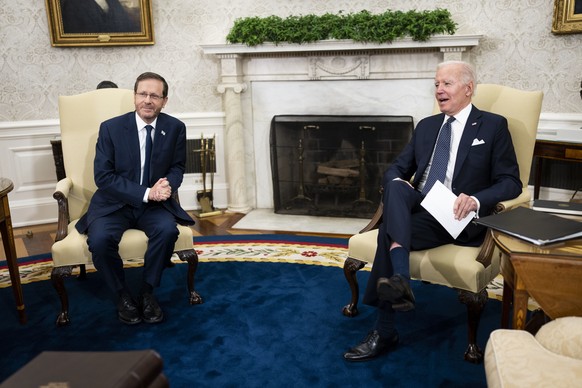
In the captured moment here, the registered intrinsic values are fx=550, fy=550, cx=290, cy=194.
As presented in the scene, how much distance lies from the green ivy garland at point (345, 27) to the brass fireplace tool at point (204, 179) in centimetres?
101

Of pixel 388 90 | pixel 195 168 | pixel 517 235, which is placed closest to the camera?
pixel 517 235

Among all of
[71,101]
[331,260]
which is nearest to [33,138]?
[71,101]

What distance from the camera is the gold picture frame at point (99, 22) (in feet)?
16.1

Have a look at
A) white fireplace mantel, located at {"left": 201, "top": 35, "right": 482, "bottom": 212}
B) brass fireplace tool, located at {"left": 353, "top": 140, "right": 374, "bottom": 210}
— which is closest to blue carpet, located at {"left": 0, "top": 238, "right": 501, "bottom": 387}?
brass fireplace tool, located at {"left": 353, "top": 140, "right": 374, "bottom": 210}

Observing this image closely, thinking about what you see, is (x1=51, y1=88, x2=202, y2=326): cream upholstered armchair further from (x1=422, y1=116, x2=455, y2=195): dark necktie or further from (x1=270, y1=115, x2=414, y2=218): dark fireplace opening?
A: (x1=270, y1=115, x2=414, y2=218): dark fireplace opening

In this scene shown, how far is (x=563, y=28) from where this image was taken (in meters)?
4.21

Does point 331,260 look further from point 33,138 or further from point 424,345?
point 33,138

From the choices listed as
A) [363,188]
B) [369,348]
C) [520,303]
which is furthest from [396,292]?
[363,188]

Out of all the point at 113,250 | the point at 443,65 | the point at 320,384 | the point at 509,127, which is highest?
the point at 443,65

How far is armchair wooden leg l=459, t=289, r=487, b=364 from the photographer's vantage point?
247 centimetres

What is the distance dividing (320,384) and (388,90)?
3.06 meters

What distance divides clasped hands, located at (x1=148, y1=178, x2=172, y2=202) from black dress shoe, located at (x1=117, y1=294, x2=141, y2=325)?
0.57 meters

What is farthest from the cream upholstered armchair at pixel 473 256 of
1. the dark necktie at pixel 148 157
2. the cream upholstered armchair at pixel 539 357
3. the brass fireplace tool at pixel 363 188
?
the brass fireplace tool at pixel 363 188

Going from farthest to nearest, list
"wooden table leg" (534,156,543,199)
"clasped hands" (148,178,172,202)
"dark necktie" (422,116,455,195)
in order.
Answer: "wooden table leg" (534,156,543,199) < "clasped hands" (148,178,172,202) < "dark necktie" (422,116,455,195)
